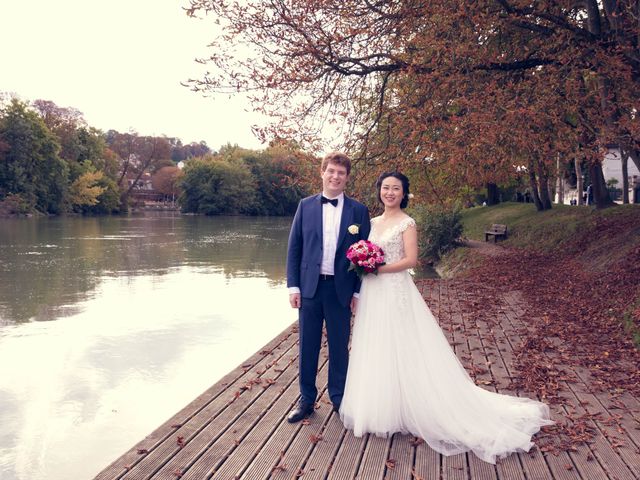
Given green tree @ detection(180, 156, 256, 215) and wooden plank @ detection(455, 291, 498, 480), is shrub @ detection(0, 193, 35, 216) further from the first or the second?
wooden plank @ detection(455, 291, 498, 480)

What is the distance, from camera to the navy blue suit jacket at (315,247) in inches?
191

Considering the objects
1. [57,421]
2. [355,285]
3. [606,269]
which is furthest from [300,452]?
[606,269]

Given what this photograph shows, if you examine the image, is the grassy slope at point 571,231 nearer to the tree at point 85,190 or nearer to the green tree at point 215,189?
the tree at point 85,190

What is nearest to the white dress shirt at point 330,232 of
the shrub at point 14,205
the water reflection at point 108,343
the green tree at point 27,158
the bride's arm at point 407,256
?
the bride's arm at point 407,256

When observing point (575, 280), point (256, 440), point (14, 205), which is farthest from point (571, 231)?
point (14, 205)

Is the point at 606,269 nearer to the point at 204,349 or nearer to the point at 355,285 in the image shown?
the point at 204,349

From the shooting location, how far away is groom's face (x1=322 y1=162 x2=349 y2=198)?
4.81 metres

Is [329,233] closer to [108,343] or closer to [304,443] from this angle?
[304,443]

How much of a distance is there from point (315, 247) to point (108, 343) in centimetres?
734

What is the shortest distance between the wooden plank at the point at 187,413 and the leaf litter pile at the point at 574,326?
2.87 meters

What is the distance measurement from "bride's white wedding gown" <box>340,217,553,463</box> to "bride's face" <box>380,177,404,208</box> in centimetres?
19

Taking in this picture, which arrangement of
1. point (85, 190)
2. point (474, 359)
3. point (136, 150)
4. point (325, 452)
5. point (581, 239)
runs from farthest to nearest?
point (136, 150), point (85, 190), point (581, 239), point (474, 359), point (325, 452)

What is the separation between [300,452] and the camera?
4391 millimetres

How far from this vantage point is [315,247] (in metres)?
4.86
